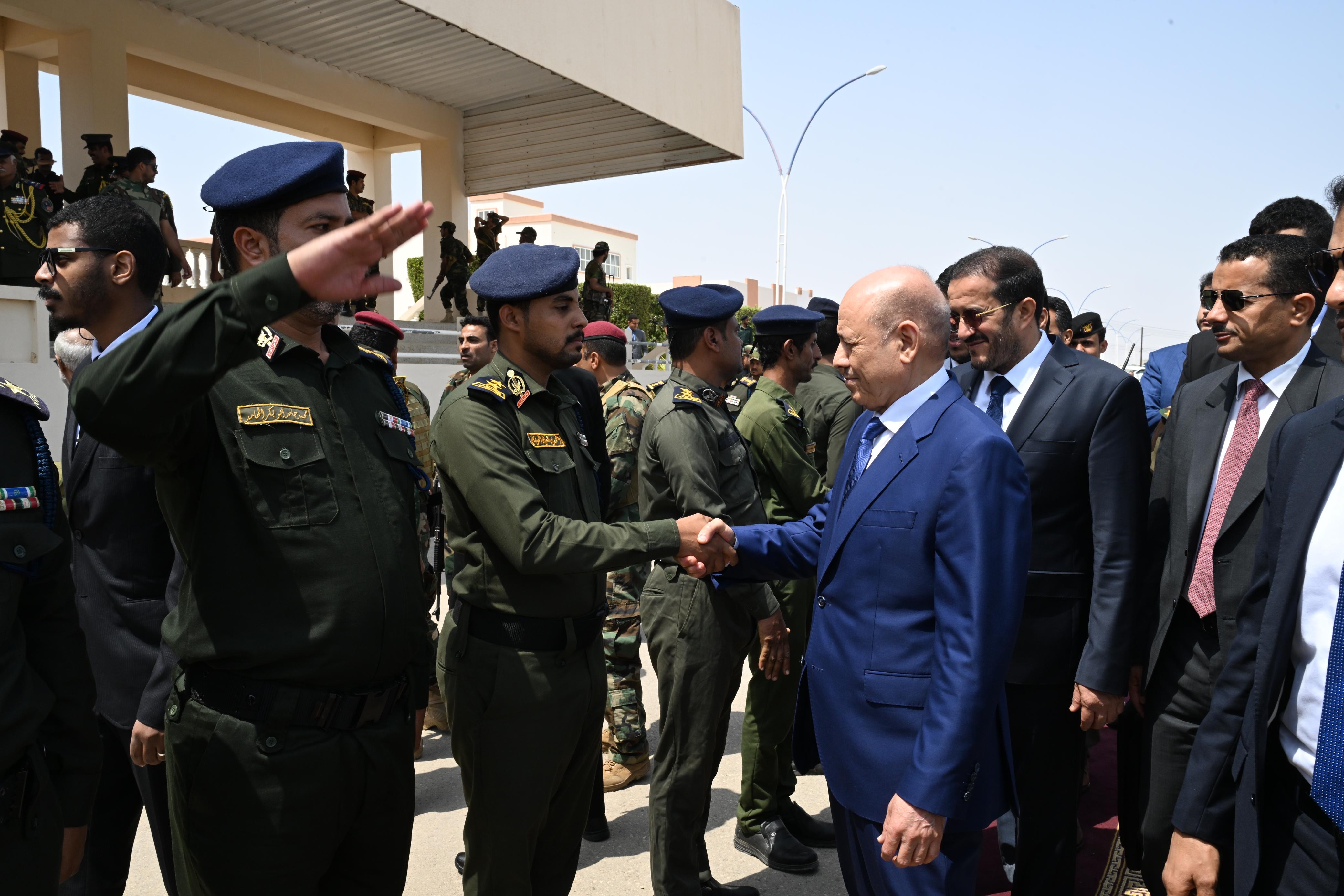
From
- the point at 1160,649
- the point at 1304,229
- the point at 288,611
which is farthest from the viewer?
the point at 1304,229

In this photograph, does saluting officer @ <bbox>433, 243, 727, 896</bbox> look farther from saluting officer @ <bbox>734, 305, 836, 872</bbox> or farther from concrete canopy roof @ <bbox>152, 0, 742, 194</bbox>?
concrete canopy roof @ <bbox>152, 0, 742, 194</bbox>

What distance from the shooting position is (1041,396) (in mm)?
3102

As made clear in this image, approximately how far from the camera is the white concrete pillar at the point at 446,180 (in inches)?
735

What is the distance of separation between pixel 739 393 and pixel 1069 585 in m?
4.63

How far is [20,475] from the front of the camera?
1.89 meters

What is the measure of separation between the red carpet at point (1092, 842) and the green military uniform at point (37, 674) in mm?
2781

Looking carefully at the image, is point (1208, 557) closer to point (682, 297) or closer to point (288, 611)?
point (682, 297)

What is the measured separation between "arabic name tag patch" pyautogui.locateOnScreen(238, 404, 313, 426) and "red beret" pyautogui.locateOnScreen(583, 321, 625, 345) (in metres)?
4.51

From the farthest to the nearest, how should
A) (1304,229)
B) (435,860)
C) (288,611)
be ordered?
(1304,229) < (435,860) < (288,611)

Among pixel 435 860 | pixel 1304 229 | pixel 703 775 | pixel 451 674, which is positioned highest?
pixel 1304 229

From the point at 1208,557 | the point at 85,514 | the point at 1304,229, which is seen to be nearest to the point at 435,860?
the point at 85,514

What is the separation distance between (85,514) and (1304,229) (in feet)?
17.3

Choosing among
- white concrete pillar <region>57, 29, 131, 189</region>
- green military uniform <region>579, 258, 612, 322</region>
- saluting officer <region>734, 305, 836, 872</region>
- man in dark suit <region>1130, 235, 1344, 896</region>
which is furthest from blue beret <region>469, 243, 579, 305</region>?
green military uniform <region>579, 258, 612, 322</region>

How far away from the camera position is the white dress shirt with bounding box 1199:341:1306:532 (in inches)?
110
